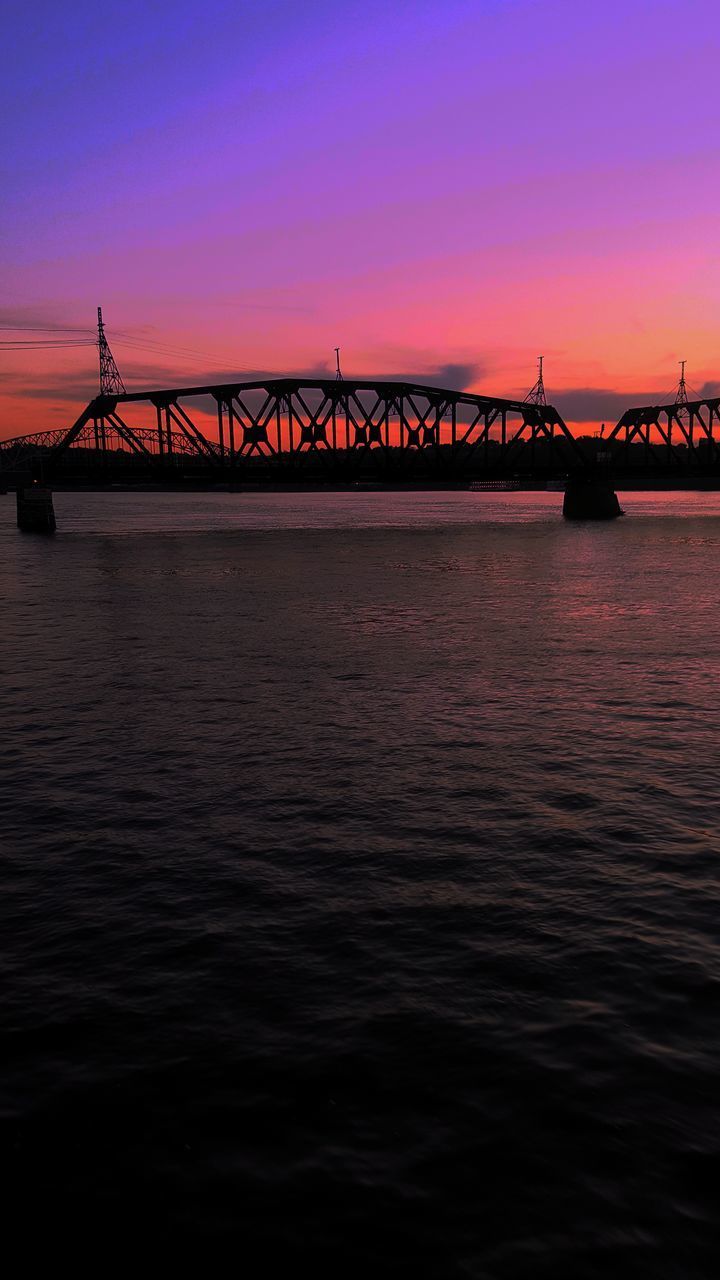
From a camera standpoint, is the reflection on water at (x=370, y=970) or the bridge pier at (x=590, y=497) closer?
the reflection on water at (x=370, y=970)

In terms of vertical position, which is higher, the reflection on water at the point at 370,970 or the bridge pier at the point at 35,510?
the bridge pier at the point at 35,510

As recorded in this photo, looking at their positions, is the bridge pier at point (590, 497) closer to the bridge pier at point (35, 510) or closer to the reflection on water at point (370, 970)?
the bridge pier at point (35, 510)

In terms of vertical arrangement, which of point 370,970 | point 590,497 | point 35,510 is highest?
point 35,510

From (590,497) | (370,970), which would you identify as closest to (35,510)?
(590,497)

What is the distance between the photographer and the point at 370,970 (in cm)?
995

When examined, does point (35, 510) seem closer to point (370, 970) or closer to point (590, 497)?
point (590, 497)

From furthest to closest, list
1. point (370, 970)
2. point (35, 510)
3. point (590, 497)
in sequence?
point (590, 497) → point (35, 510) → point (370, 970)

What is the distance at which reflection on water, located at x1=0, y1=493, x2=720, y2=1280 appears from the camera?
671 centimetres

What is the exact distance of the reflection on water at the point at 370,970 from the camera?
6715 millimetres

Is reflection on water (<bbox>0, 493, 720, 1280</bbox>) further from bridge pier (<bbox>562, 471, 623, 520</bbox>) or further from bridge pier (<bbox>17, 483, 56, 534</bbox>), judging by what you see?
bridge pier (<bbox>562, 471, 623, 520</bbox>)

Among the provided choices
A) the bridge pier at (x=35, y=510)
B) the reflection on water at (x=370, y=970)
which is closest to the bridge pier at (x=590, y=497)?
the bridge pier at (x=35, y=510)

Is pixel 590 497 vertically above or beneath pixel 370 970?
above

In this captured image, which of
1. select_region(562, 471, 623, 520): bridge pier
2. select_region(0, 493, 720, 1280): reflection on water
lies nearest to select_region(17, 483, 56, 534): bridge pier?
select_region(562, 471, 623, 520): bridge pier

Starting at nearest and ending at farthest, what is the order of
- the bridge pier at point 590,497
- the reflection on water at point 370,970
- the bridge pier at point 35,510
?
the reflection on water at point 370,970 → the bridge pier at point 35,510 → the bridge pier at point 590,497
